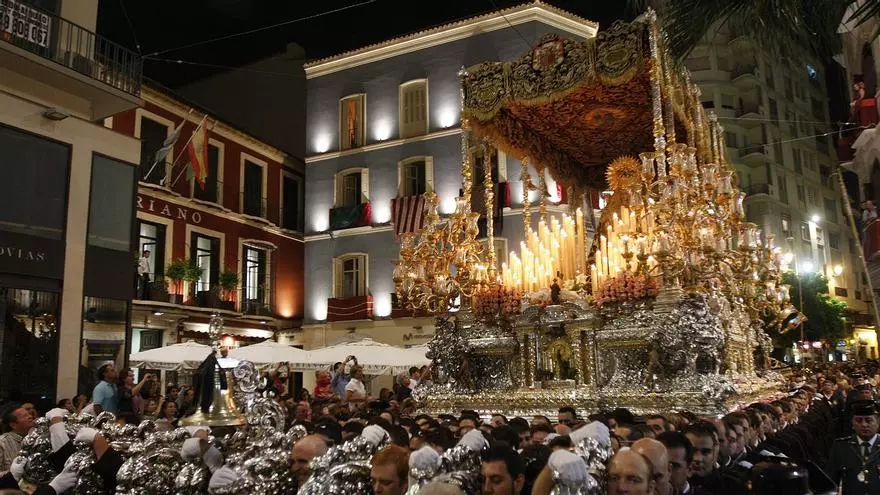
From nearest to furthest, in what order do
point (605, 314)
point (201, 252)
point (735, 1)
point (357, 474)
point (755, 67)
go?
point (357, 474), point (735, 1), point (605, 314), point (201, 252), point (755, 67)

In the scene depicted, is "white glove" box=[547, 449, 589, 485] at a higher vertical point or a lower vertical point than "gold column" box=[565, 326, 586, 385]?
lower

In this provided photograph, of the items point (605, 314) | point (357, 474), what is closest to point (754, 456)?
point (357, 474)

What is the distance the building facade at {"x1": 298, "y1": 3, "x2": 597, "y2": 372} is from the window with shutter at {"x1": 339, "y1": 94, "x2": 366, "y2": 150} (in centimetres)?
3

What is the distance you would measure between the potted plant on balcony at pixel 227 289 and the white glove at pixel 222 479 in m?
19.6

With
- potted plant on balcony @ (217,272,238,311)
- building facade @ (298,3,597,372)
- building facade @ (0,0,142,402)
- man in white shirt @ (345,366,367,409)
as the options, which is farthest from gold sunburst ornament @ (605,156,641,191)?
potted plant on balcony @ (217,272,238,311)

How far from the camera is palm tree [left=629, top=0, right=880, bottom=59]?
6059 mm

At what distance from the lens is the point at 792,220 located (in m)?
41.7

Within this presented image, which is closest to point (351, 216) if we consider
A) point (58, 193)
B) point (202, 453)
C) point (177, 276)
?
point (177, 276)

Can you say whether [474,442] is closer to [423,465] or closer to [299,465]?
[423,465]

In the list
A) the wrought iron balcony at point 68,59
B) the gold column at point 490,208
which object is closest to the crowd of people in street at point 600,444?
the gold column at point 490,208

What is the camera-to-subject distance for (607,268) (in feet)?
34.4

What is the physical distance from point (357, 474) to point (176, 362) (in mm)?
12019

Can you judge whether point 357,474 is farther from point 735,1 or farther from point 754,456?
point 735,1

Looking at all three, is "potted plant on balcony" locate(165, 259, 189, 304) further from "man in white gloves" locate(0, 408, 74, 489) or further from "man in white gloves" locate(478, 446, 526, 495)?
"man in white gloves" locate(478, 446, 526, 495)
